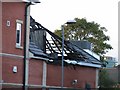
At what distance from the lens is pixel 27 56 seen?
35.2m

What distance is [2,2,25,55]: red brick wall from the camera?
3278 cm

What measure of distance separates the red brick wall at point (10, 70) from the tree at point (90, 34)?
4947cm

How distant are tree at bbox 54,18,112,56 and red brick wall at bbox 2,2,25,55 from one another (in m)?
49.5

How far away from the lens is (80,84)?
156ft

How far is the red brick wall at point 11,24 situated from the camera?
3278 cm

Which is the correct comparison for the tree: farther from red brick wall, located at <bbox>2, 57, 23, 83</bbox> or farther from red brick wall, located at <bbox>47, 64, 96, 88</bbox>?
red brick wall, located at <bbox>2, 57, 23, 83</bbox>

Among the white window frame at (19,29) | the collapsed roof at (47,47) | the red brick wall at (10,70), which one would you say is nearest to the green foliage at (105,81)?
the collapsed roof at (47,47)

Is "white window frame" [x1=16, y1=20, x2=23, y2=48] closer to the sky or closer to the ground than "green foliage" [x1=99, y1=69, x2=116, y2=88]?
closer to the sky

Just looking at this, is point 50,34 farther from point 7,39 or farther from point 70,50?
point 7,39

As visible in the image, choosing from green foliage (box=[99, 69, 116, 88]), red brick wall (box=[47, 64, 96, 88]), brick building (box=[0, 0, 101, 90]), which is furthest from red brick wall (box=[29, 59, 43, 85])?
green foliage (box=[99, 69, 116, 88])

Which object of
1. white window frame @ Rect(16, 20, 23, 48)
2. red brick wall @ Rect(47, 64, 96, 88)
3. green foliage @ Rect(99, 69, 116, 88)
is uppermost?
white window frame @ Rect(16, 20, 23, 48)

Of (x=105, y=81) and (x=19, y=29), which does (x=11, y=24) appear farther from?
(x=105, y=81)

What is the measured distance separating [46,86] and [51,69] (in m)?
1.86

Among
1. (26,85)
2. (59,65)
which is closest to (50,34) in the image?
(59,65)
